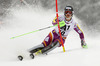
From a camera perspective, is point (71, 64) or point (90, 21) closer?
point (71, 64)

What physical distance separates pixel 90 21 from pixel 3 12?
747 centimetres

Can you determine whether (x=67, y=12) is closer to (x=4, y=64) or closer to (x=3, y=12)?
(x=4, y=64)

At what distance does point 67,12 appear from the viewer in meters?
4.83

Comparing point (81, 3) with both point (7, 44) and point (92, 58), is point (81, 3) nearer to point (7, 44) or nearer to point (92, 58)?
point (7, 44)

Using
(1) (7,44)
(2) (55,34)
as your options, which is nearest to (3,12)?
(1) (7,44)

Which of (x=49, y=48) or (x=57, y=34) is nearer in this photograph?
(x=49, y=48)

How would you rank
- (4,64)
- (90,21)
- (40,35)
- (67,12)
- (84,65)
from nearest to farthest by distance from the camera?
(84,65) → (4,64) → (67,12) → (40,35) → (90,21)

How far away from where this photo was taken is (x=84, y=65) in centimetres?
348

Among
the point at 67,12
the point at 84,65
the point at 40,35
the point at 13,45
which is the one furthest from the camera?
the point at 40,35

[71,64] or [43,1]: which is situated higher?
[43,1]

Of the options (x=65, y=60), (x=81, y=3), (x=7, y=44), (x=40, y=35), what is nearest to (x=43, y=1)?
(x=81, y=3)

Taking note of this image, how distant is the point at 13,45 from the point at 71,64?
2.56 metres

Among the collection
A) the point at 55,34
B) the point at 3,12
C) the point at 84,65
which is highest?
the point at 3,12

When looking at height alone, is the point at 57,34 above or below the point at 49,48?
above
